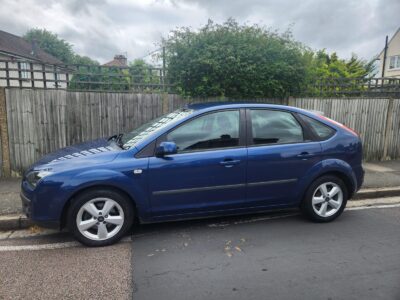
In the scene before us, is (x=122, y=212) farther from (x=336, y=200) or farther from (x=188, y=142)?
(x=336, y=200)

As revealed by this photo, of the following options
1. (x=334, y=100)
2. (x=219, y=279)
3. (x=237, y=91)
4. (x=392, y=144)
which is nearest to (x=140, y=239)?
(x=219, y=279)

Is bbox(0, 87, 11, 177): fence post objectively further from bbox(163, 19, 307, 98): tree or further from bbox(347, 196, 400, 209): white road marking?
bbox(347, 196, 400, 209): white road marking

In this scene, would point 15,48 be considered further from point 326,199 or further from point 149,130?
point 326,199

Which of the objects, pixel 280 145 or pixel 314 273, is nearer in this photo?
pixel 314 273

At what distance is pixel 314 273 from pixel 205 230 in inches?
58.1

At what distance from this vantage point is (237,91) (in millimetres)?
6852

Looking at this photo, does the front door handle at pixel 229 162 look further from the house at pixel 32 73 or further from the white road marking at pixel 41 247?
the house at pixel 32 73

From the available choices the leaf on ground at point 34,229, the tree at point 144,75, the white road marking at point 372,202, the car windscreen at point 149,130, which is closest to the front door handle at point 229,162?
the car windscreen at point 149,130

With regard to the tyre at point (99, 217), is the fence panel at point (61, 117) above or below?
above

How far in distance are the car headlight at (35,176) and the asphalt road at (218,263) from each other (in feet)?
2.54

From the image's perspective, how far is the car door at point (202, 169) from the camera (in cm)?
385

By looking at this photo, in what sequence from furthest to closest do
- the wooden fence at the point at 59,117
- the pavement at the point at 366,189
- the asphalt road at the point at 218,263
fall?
the wooden fence at the point at 59,117
the pavement at the point at 366,189
the asphalt road at the point at 218,263

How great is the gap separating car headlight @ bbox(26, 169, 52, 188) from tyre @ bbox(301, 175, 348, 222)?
3.25m

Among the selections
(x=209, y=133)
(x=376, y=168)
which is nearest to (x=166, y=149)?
(x=209, y=133)
